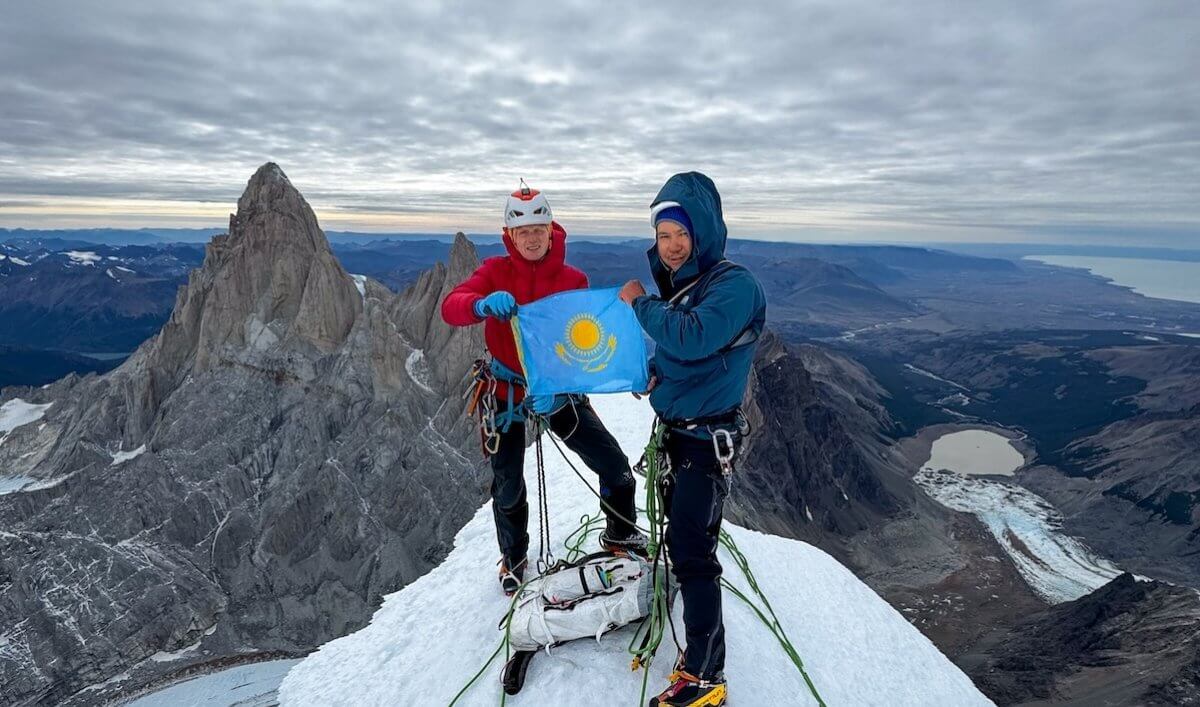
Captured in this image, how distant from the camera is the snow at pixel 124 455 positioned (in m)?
77.3

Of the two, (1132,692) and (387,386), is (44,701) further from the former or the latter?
(1132,692)

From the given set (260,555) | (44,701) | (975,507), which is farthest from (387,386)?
(975,507)

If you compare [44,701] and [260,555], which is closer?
[44,701]

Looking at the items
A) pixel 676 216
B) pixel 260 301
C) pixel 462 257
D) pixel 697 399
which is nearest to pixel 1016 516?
pixel 462 257

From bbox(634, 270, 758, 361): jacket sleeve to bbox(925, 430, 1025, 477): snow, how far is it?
192 metres

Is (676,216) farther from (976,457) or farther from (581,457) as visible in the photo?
(976,457)

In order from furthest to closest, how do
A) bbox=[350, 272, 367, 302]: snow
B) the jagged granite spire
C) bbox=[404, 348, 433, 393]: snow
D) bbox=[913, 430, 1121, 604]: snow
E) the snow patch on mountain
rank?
bbox=[913, 430, 1121, 604]: snow, the snow patch on mountain, bbox=[350, 272, 367, 302]: snow, bbox=[404, 348, 433, 393]: snow, the jagged granite spire

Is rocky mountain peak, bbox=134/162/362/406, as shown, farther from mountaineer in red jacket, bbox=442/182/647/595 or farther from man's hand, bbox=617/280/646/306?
man's hand, bbox=617/280/646/306

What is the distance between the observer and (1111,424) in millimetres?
189750

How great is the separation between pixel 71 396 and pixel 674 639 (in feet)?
419

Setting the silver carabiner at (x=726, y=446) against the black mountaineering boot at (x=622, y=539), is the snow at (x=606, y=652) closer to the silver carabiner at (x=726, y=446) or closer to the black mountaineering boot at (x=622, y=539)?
the black mountaineering boot at (x=622, y=539)

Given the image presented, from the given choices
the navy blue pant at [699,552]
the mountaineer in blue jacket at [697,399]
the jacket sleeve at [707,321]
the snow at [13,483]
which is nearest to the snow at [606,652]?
the navy blue pant at [699,552]

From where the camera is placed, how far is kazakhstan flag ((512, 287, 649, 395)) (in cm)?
789


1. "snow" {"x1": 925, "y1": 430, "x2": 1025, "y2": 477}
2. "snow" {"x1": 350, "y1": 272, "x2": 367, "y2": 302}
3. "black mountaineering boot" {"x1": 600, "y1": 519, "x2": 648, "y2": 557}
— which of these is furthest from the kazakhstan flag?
"snow" {"x1": 925, "y1": 430, "x2": 1025, "y2": 477}
